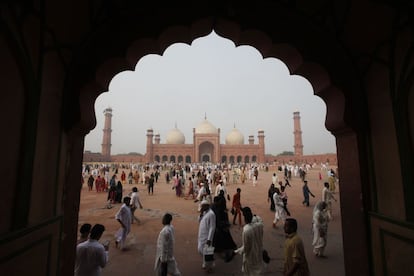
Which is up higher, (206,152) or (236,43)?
(206,152)

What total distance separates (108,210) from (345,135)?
31.2ft

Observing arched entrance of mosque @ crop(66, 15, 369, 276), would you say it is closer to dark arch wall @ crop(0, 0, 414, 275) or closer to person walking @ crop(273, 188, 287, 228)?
dark arch wall @ crop(0, 0, 414, 275)

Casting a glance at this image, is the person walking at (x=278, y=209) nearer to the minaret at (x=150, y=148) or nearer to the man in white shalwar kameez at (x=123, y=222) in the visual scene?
the man in white shalwar kameez at (x=123, y=222)

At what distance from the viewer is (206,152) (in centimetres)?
5306

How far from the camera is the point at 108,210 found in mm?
9898

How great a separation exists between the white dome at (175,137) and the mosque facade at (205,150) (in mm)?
1015

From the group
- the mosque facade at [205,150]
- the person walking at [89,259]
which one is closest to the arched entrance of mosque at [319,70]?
the person walking at [89,259]

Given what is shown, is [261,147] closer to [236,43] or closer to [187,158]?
[187,158]

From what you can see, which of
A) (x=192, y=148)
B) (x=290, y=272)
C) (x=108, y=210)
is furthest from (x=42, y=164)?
(x=192, y=148)

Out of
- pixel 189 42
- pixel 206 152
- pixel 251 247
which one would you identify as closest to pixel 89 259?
pixel 251 247

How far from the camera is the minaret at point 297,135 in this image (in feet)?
173

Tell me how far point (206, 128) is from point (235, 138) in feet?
25.5

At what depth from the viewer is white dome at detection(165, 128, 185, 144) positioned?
5494cm

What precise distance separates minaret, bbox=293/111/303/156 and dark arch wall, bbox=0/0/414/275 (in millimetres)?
52945
